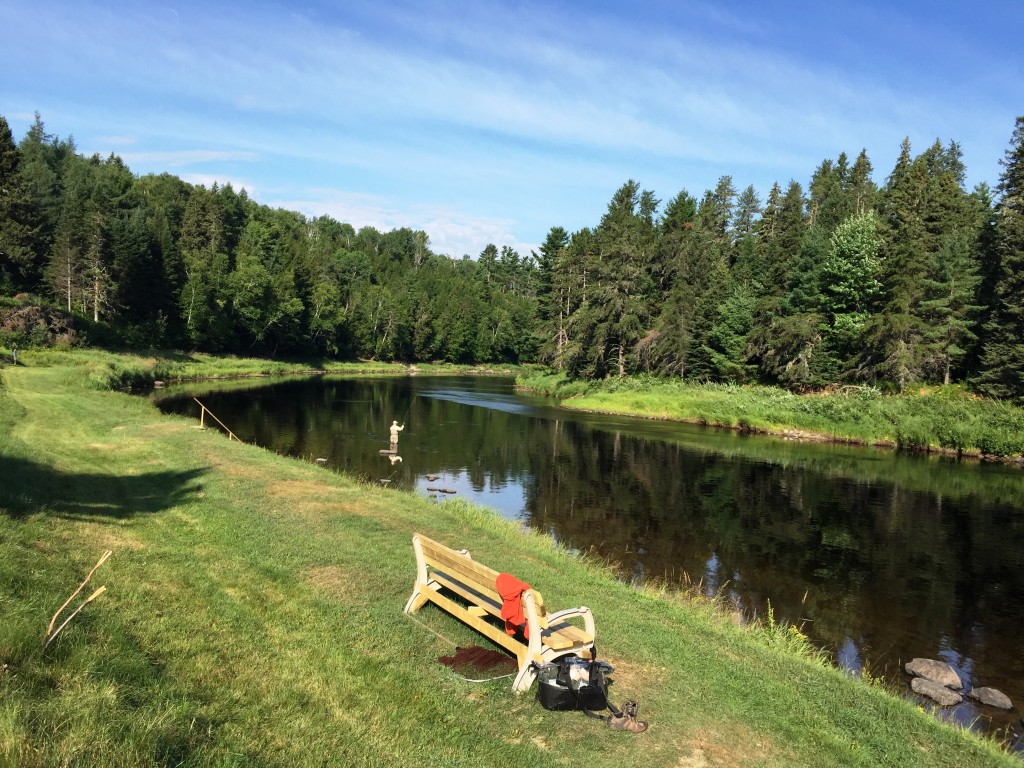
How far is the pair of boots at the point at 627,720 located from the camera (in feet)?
22.8

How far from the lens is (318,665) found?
7.29 metres

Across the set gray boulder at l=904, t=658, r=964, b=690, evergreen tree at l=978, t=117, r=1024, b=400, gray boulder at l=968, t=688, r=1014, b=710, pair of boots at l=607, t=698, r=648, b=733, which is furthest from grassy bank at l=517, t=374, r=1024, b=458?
pair of boots at l=607, t=698, r=648, b=733

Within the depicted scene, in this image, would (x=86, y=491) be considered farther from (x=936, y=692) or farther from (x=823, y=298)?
(x=823, y=298)

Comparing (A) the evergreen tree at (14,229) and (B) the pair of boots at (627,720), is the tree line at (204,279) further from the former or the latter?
(B) the pair of boots at (627,720)

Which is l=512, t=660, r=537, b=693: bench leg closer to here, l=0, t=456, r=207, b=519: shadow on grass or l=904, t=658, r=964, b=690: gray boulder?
l=0, t=456, r=207, b=519: shadow on grass

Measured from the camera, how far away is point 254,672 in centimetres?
688

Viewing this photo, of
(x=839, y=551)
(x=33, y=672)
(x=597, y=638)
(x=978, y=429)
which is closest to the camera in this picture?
(x=33, y=672)

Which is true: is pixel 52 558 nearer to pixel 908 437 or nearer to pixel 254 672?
pixel 254 672

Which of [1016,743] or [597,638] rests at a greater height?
[597,638]

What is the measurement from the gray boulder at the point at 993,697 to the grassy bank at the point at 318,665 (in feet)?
9.93

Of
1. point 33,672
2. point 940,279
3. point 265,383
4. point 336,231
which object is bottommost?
point 265,383

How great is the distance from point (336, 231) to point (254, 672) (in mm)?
199918

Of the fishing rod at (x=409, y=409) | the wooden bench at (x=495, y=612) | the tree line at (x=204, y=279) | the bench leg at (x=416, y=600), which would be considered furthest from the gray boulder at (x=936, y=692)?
the tree line at (x=204, y=279)

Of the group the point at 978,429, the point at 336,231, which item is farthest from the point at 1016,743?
the point at 336,231
